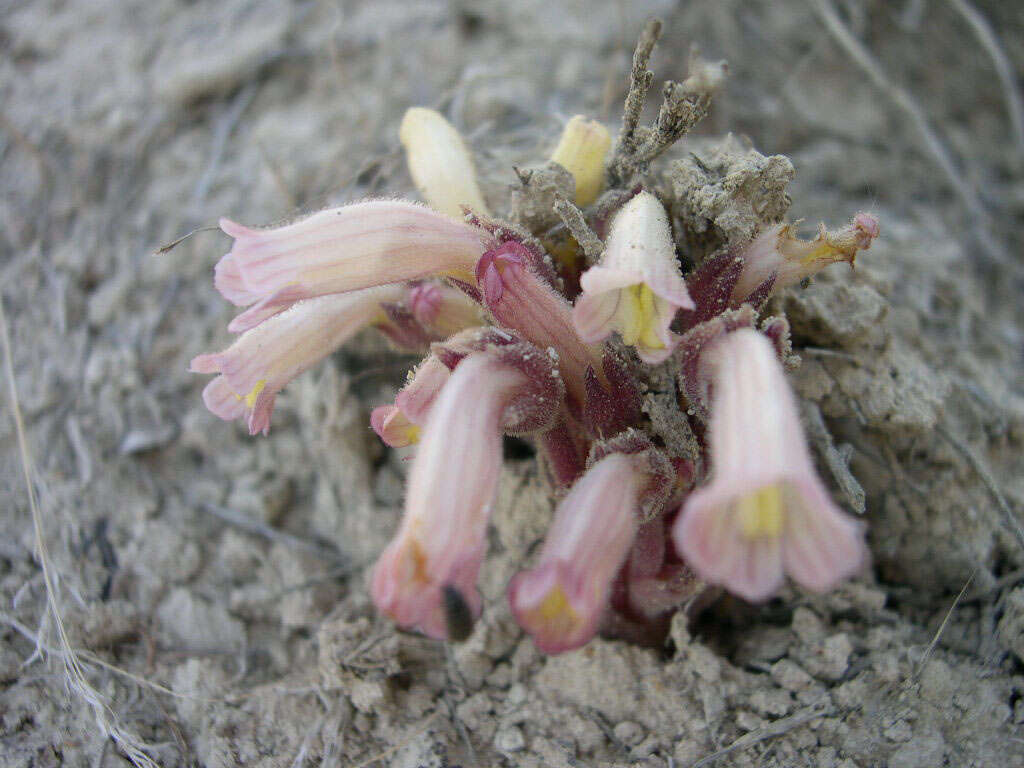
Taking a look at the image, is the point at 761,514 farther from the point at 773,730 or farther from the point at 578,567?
the point at 773,730

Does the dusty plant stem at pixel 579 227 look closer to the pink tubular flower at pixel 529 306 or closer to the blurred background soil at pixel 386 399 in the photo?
the pink tubular flower at pixel 529 306

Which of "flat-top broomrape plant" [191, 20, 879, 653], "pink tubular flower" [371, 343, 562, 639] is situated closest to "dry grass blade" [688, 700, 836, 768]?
"flat-top broomrape plant" [191, 20, 879, 653]

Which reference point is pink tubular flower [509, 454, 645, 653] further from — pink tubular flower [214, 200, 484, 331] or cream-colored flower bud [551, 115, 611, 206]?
cream-colored flower bud [551, 115, 611, 206]

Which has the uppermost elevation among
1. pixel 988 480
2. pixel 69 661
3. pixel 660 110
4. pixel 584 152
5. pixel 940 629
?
pixel 660 110

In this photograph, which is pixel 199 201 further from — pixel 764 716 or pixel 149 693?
pixel 764 716

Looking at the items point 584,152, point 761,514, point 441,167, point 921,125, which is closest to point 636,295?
point 761,514

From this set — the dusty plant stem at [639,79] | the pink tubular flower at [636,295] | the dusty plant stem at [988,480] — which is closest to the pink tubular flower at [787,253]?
the pink tubular flower at [636,295]

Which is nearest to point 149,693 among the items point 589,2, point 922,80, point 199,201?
point 199,201
